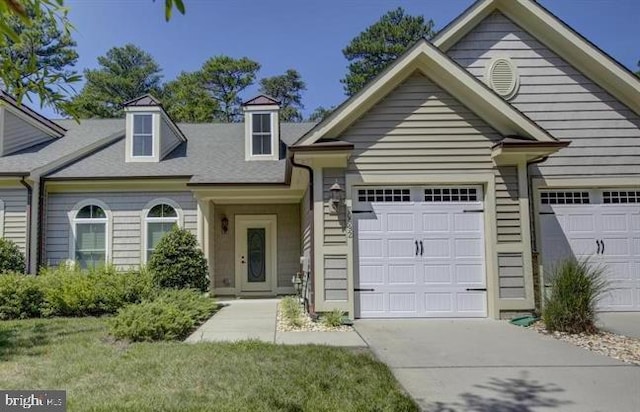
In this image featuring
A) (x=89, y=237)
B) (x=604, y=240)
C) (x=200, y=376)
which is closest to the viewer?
(x=200, y=376)

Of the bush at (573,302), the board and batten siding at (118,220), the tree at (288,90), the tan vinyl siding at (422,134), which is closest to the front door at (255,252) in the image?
the board and batten siding at (118,220)

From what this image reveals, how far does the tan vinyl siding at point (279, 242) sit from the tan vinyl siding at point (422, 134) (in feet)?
16.5

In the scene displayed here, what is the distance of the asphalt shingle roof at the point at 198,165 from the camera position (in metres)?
11.2

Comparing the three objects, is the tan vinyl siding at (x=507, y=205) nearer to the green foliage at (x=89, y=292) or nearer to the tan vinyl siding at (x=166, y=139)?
the green foliage at (x=89, y=292)

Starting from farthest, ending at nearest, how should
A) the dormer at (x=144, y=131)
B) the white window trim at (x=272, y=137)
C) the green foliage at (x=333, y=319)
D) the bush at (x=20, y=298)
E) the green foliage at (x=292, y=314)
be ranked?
the white window trim at (x=272, y=137) → the dormer at (x=144, y=131) → the bush at (x=20, y=298) → the green foliage at (x=292, y=314) → the green foliage at (x=333, y=319)

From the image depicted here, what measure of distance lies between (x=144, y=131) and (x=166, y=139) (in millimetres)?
629

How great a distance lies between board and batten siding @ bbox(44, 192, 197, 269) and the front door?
1600 millimetres

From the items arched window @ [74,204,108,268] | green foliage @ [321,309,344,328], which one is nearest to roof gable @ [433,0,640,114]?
green foliage @ [321,309,344,328]

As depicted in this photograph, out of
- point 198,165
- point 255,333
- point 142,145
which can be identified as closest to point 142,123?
point 142,145

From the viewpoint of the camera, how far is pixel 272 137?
12.6 meters

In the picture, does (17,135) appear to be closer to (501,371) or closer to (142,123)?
→ (142,123)

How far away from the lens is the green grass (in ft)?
12.1

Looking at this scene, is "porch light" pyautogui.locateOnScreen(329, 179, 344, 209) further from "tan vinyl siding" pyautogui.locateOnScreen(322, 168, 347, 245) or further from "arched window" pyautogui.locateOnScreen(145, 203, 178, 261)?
"arched window" pyautogui.locateOnScreen(145, 203, 178, 261)

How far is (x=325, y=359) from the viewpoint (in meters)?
4.99
